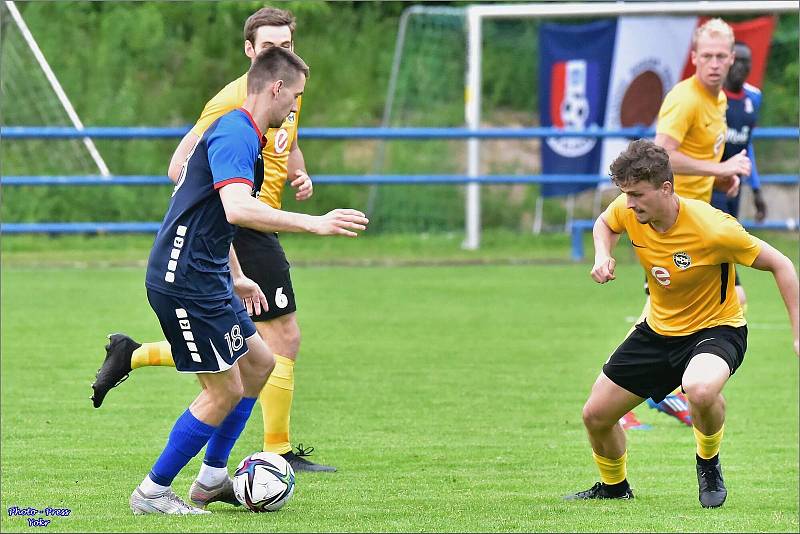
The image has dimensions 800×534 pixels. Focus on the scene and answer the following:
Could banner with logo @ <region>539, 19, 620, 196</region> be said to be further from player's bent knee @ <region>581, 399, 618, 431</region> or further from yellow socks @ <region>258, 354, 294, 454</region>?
player's bent knee @ <region>581, 399, 618, 431</region>

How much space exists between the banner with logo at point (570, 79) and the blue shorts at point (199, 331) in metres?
13.7

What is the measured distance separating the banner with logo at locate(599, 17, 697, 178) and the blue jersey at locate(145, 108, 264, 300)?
1404cm

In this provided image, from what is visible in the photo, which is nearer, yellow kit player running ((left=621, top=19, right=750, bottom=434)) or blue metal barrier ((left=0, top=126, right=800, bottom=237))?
yellow kit player running ((left=621, top=19, right=750, bottom=434))

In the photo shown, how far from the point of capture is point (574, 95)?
19109mm

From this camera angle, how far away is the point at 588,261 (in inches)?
640

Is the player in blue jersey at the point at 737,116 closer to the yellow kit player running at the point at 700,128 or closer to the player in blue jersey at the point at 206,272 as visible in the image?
the yellow kit player running at the point at 700,128

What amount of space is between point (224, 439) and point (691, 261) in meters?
2.18

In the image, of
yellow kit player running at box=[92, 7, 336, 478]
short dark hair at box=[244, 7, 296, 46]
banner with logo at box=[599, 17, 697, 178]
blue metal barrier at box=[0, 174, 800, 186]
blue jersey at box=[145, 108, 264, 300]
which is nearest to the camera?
blue jersey at box=[145, 108, 264, 300]

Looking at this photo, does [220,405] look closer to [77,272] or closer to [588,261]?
[77,272]

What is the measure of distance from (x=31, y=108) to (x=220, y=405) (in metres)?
13.8

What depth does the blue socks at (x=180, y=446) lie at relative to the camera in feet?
17.8

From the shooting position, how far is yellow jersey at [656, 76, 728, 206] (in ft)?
26.2

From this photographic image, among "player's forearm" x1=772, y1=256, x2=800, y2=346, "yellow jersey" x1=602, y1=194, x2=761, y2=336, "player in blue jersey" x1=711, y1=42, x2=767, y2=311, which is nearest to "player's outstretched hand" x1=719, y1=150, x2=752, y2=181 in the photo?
"player in blue jersey" x1=711, y1=42, x2=767, y2=311

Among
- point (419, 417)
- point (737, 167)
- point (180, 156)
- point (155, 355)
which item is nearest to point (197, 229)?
point (180, 156)
